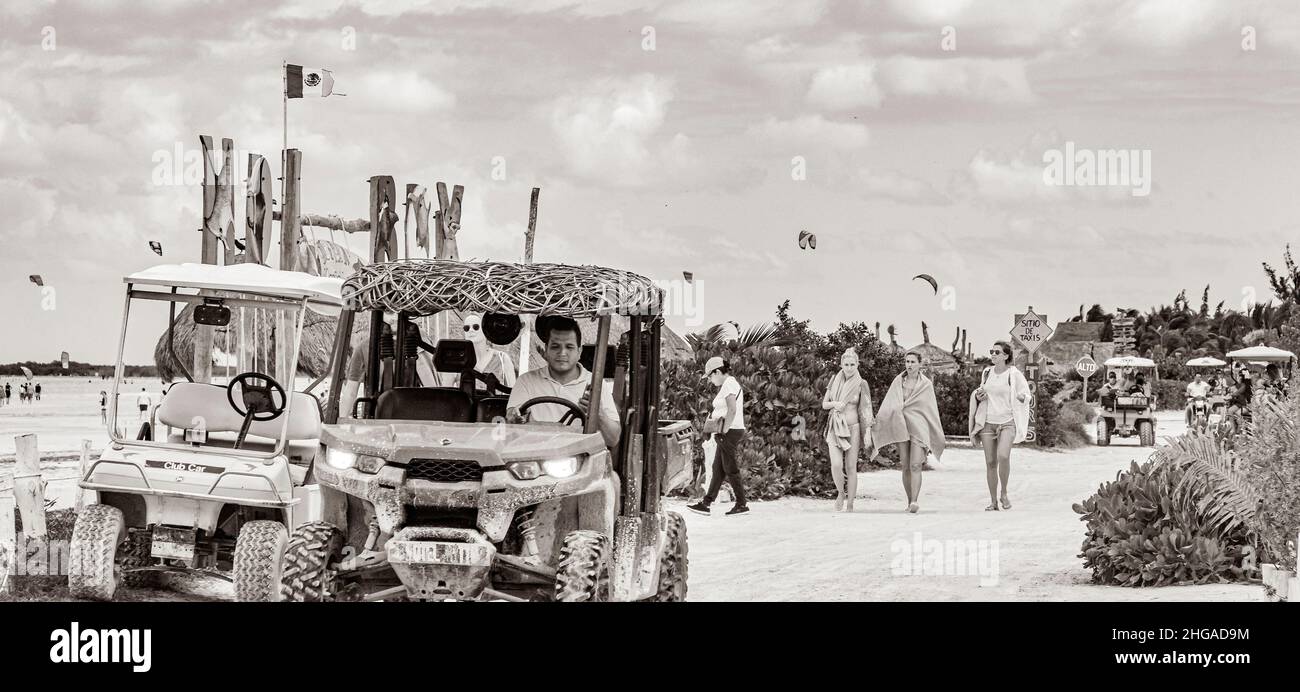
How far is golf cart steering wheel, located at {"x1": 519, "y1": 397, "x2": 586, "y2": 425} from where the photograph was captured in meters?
7.79

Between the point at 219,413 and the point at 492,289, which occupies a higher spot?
the point at 492,289

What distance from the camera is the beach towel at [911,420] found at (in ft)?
53.2

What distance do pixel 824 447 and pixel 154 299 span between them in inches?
448

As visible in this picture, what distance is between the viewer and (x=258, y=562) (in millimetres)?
9414

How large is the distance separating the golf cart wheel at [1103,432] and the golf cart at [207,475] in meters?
24.0

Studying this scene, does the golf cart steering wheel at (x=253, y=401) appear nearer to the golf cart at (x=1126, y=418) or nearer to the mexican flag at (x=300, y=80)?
the mexican flag at (x=300, y=80)

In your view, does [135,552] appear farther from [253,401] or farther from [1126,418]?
[1126,418]

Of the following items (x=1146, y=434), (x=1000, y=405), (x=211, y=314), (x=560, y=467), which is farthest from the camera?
(x=1146, y=434)

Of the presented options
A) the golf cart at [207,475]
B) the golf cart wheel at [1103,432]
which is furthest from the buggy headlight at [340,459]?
the golf cart wheel at [1103,432]

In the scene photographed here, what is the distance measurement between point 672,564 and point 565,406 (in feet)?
5.25

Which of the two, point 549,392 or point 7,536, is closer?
point 549,392

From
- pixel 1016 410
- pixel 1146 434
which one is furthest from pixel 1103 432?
pixel 1016 410
